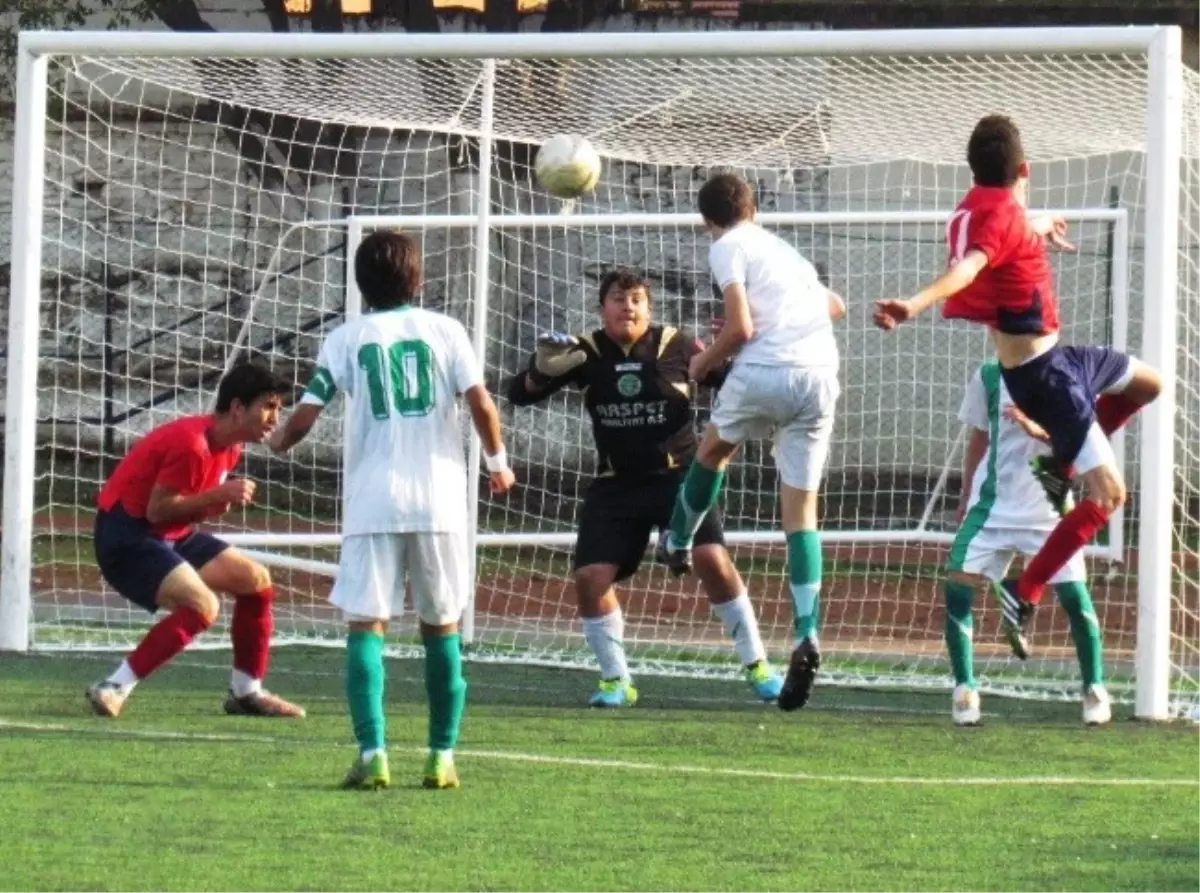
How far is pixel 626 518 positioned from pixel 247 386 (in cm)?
181

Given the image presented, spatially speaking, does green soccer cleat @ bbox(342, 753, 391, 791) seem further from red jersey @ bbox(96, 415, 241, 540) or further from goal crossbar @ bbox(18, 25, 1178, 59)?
goal crossbar @ bbox(18, 25, 1178, 59)

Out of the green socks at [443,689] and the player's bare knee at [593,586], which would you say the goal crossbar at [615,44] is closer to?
the player's bare knee at [593,586]

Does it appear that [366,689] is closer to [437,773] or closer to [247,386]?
[437,773]

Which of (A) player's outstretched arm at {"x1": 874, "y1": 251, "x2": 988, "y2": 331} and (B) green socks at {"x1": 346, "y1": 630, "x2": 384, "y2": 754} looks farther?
(A) player's outstretched arm at {"x1": 874, "y1": 251, "x2": 988, "y2": 331}

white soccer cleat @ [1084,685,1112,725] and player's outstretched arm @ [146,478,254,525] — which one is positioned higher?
player's outstretched arm @ [146,478,254,525]

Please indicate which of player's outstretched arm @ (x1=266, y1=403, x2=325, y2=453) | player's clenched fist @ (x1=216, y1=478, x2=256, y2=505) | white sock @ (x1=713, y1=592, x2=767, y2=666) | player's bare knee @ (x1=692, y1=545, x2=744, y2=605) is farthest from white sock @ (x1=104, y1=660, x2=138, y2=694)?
white sock @ (x1=713, y1=592, x2=767, y2=666)

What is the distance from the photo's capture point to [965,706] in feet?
30.9

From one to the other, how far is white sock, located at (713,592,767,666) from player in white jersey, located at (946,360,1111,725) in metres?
0.85

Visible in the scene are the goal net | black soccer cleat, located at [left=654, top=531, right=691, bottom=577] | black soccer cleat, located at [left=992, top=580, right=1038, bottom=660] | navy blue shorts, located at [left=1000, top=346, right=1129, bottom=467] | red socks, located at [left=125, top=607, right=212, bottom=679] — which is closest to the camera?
navy blue shorts, located at [left=1000, top=346, right=1129, bottom=467]

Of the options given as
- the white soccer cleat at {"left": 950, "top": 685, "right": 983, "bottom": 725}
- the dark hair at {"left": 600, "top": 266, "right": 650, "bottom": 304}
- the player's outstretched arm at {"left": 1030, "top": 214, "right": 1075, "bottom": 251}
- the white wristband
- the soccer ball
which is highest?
the soccer ball

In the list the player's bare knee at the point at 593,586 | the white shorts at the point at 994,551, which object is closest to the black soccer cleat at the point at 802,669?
the white shorts at the point at 994,551

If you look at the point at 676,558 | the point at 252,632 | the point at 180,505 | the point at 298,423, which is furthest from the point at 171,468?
the point at 676,558

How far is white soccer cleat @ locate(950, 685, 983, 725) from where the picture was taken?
9398 mm

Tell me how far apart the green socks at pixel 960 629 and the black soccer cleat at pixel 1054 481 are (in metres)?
0.79
